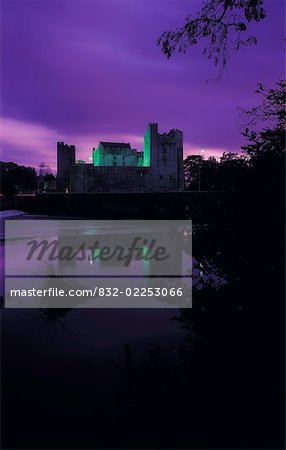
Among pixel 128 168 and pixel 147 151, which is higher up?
pixel 147 151

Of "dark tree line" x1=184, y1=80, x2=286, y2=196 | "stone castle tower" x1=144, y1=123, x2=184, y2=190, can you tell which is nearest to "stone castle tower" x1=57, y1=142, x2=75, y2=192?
"stone castle tower" x1=144, y1=123, x2=184, y2=190

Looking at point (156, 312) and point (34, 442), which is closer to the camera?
point (34, 442)

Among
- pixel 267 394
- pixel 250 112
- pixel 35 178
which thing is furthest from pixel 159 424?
pixel 35 178

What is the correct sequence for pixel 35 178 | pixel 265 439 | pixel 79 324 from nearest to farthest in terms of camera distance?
1. pixel 265 439
2. pixel 79 324
3. pixel 35 178

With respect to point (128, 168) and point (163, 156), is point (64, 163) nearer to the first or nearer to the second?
point (128, 168)

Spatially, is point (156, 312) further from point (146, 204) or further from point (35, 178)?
point (35, 178)

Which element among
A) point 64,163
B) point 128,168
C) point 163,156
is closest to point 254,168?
point 128,168

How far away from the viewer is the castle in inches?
3157

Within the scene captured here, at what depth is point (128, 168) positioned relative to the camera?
80.5 m

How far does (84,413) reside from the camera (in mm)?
4617

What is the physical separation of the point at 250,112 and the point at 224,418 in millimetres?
5334

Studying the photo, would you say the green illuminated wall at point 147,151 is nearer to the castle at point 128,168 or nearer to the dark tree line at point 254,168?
the castle at point 128,168

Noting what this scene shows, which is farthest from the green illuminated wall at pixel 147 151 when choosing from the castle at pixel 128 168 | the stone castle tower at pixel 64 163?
the stone castle tower at pixel 64 163

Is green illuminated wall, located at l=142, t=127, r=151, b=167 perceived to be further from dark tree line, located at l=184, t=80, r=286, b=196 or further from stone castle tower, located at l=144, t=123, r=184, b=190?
dark tree line, located at l=184, t=80, r=286, b=196
